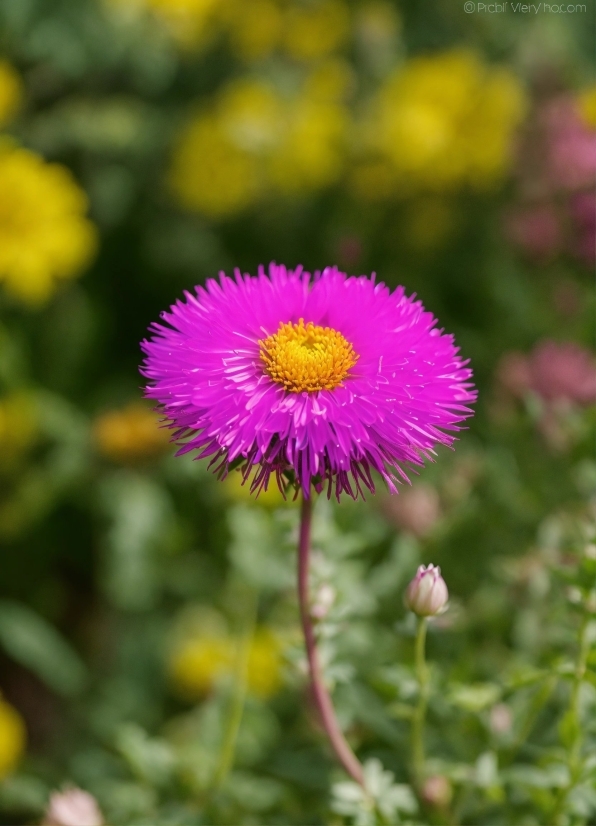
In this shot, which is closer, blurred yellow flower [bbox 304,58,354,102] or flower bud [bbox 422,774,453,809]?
flower bud [bbox 422,774,453,809]

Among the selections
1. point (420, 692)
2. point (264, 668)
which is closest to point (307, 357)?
point (420, 692)

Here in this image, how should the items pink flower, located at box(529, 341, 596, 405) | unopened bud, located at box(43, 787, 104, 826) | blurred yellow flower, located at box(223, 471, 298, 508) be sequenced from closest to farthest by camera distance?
unopened bud, located at box(43, 787, 104, 826) < blurred yellow flower, located at box(223, 471, 298, 508) < pink flower, located at box(529, 341, 596, 405)

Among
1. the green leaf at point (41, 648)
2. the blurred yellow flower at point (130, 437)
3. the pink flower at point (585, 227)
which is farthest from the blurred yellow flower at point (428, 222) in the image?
the green leaf at point (41, 648)

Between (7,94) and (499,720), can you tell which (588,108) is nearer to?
(7,94)

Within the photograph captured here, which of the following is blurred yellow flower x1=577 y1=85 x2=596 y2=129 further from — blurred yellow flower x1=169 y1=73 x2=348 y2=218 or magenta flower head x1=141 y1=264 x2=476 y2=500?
magenta flower head x1=141 y1=264 x2=476 y2=500

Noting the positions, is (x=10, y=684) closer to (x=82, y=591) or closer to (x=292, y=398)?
(x=82, y=591)

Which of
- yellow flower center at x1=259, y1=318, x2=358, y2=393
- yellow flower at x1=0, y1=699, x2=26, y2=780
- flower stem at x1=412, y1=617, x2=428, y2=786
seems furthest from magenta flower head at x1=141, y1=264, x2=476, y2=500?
yellow flower at x1=0, y1=699, x2=26, y2=780

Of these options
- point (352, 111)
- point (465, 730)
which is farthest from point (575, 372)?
point (352, 111)

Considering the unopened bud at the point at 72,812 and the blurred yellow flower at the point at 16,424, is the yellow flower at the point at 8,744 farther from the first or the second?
the blurred yellow flower at the point at 16,424
